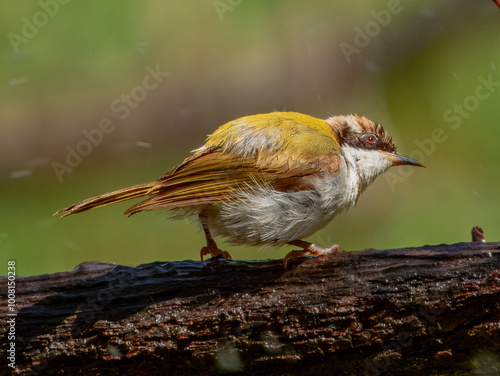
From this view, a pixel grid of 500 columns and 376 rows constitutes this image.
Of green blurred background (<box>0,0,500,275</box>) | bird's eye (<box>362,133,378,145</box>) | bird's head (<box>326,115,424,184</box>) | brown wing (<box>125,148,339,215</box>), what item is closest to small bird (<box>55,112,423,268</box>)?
brown wing (<box>125,148,339,215</box>)

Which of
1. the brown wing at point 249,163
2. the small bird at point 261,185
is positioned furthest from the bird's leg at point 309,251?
the brown wing at point 249,163

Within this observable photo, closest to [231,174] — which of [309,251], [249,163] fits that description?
[249,163]

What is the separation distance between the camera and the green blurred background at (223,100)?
6230 millimetres

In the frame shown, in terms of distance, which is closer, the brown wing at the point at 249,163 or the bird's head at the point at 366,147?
the brown wing at the point at 249,163

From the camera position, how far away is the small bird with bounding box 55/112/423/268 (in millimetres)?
3443

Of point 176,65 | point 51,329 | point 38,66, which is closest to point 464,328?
point 51,329

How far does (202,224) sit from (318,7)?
5178mm

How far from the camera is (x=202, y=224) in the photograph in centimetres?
370

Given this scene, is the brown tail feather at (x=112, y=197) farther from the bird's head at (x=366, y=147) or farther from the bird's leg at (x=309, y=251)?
the bird's head at (x=366, y=147)

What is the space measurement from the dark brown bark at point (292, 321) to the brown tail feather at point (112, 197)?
1.36 feet

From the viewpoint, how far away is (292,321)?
310 centimetres

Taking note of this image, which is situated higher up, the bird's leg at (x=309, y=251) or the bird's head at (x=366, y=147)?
the bird's head at (x=366, y=147)

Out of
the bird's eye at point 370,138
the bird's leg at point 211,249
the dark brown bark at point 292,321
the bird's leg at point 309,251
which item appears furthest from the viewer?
the bird's eye at point 370,138

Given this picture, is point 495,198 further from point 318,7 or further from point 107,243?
point 107,243
